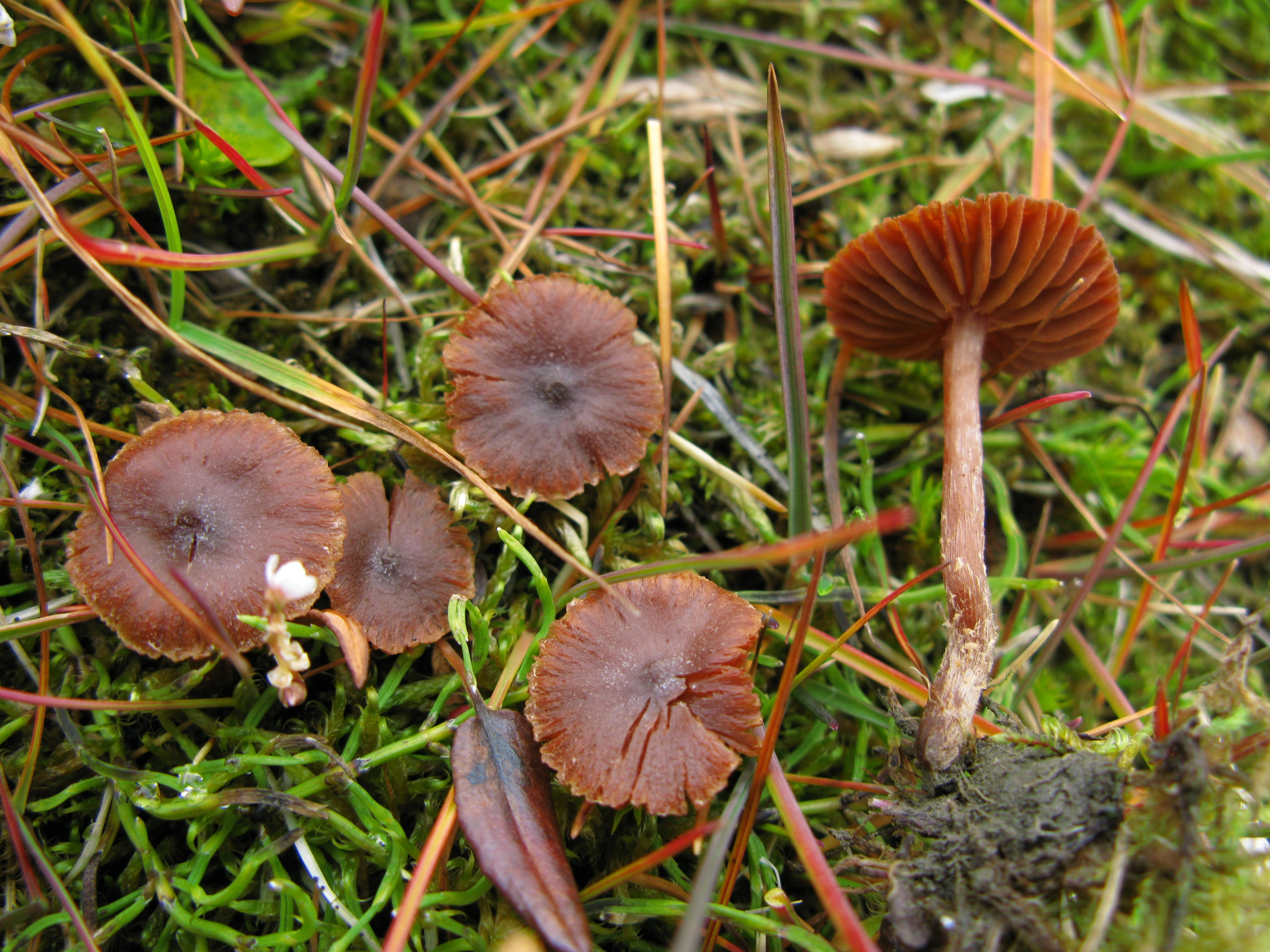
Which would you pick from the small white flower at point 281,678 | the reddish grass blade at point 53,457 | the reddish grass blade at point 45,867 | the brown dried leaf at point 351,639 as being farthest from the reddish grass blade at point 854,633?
the reddish grass blade at point 53,457

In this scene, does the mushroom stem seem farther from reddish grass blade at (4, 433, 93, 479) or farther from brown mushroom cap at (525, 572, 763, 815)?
reddish grass blade at (4, 433, 93, 479)

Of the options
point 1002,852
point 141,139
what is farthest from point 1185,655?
point 141,139

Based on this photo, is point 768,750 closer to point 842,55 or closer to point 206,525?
point 206,525

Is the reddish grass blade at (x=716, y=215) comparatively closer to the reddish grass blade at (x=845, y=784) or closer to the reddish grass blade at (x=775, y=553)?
the reddish grass blade at (x=775, y=553)

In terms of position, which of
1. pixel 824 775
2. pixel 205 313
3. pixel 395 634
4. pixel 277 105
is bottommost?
pixel 824 775

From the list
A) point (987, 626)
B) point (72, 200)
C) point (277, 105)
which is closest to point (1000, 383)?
point (987, 626)

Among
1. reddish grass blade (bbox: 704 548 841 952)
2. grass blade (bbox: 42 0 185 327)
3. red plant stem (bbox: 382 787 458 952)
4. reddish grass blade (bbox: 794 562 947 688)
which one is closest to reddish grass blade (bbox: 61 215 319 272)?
grass blade (bbox: 42 0 185 327)

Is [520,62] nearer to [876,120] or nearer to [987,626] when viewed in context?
[876,120]
